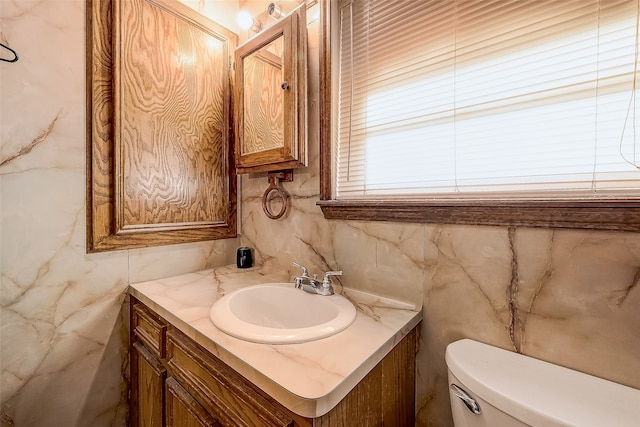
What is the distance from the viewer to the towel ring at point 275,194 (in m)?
1.31

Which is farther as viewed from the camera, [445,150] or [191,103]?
[191,103]

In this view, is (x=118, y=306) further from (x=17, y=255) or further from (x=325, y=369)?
(x=325, y=369)

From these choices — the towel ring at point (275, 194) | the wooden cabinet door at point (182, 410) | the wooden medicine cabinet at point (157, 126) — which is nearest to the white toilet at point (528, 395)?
the wooden cabinet door at point (182, 410)

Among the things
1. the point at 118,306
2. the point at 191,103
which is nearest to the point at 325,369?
the point at 118,306

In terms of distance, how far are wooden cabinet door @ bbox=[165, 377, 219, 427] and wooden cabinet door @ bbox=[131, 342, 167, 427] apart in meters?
0.07

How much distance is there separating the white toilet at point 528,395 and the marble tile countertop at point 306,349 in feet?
0.64

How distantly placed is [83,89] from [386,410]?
Result: 1.56 meters

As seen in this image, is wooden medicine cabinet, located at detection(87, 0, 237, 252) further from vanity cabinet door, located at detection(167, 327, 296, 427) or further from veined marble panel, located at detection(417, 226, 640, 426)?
veined marble panel, located at detection(417, 226, 640, 426)

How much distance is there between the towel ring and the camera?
1313 mm

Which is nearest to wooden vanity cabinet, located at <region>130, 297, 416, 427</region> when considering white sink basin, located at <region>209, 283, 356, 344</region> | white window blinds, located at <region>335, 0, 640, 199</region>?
white sink basin, located at <region>209, 283, 356, 344</region>

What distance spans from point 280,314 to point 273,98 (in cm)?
95

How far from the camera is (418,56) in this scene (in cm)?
93

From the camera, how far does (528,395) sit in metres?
0.59

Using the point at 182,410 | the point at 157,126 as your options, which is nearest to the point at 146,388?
the point at 182,410
